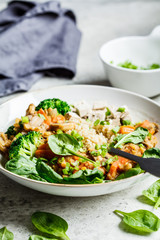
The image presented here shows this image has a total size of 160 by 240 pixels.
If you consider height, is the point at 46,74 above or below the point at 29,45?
below

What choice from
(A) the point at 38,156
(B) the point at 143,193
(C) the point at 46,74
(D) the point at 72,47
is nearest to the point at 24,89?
(C) the point at 46,74

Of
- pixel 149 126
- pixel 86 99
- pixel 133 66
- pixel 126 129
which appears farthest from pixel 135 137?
pixel 133 66

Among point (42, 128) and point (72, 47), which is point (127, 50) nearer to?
point (72, 47)

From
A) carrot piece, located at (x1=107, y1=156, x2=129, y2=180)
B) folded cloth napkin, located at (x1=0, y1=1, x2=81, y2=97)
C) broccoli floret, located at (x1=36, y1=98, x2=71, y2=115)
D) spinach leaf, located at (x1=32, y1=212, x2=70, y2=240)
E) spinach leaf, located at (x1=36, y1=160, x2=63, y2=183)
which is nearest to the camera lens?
spinach leaf, located at (x1=32, y1=212, x2=70, y2=240)

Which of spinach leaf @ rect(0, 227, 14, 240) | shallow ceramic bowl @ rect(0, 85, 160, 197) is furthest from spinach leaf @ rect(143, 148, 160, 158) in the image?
spinach leaf @ rect(0, 227, 14, 240)

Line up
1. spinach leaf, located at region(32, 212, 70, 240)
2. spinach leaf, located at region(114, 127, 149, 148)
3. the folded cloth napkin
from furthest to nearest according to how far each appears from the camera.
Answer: the folded cloth napkin → spinach leaf, located at region(114, 127, 149, 148) → spinach leaf, located at region(32, 212, 70, 240)

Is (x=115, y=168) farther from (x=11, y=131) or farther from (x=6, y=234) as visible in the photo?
(x=11, y=131)

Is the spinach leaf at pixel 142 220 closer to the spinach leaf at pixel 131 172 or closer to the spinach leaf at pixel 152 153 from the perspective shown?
the spinach leaf at pixel 131 172

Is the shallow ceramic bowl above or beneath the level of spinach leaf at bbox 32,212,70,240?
above

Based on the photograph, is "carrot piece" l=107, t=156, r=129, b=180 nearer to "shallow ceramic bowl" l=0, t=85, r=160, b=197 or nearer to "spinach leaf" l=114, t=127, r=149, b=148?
"spinach leaf" l=114, t=127, r=149, b=148
